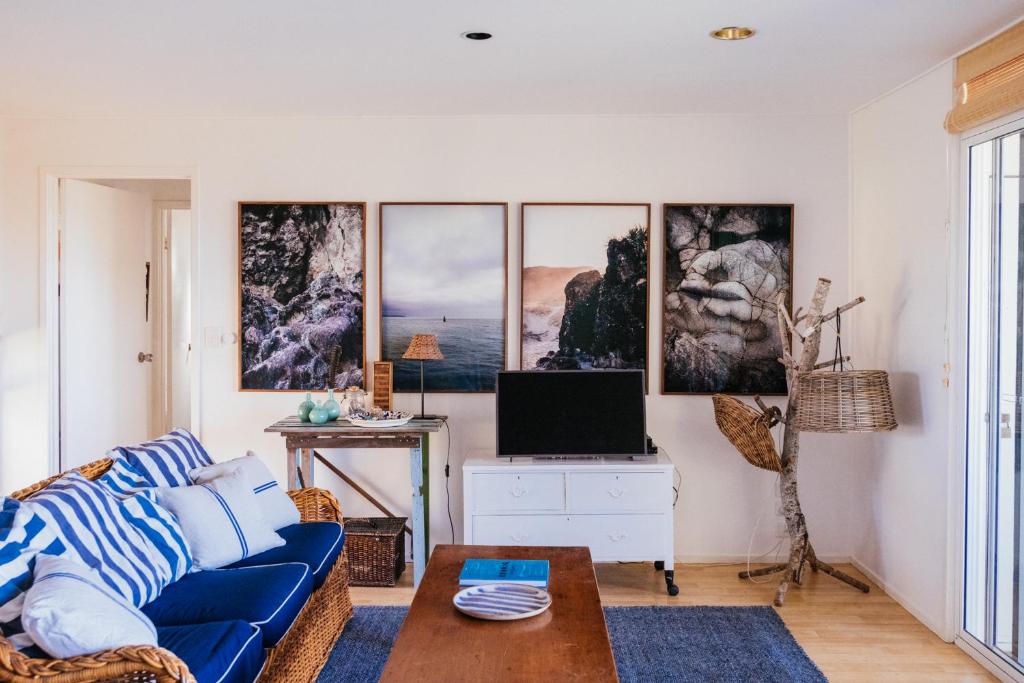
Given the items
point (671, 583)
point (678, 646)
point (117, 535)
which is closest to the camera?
point (117, 535)

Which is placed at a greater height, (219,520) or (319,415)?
(319,415)

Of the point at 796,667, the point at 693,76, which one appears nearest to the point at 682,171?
the point at 693,76

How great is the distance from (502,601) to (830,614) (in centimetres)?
192

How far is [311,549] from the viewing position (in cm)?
317

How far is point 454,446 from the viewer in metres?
4.63

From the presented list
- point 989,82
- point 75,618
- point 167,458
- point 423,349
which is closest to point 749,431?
point 423,349

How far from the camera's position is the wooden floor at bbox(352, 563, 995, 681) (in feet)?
10.7

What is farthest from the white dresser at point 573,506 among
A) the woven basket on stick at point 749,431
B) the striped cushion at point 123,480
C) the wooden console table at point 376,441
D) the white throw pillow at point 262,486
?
the striped cushion at point 123,480

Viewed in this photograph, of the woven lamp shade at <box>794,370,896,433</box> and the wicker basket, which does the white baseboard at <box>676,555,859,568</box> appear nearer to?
the woven lamp shade at <box>794,370,896,433</box>

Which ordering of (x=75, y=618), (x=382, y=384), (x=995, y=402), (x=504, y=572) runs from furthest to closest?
1. (x=382, y=384)
2. (x=995, y=402)
3. (x=504, y=572)
4. (x=75, y=618)

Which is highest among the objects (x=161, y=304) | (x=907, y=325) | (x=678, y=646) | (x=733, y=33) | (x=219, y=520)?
(x=733, y=33)

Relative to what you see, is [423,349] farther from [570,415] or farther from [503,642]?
[503,642]

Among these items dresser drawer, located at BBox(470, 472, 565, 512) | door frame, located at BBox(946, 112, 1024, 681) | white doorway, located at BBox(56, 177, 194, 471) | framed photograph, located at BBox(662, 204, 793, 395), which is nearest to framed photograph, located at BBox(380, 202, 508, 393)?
Answer: dresser drawer, located at BBox(470, 472, 565, 512)

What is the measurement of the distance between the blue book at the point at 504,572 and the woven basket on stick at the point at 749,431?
1.41m
